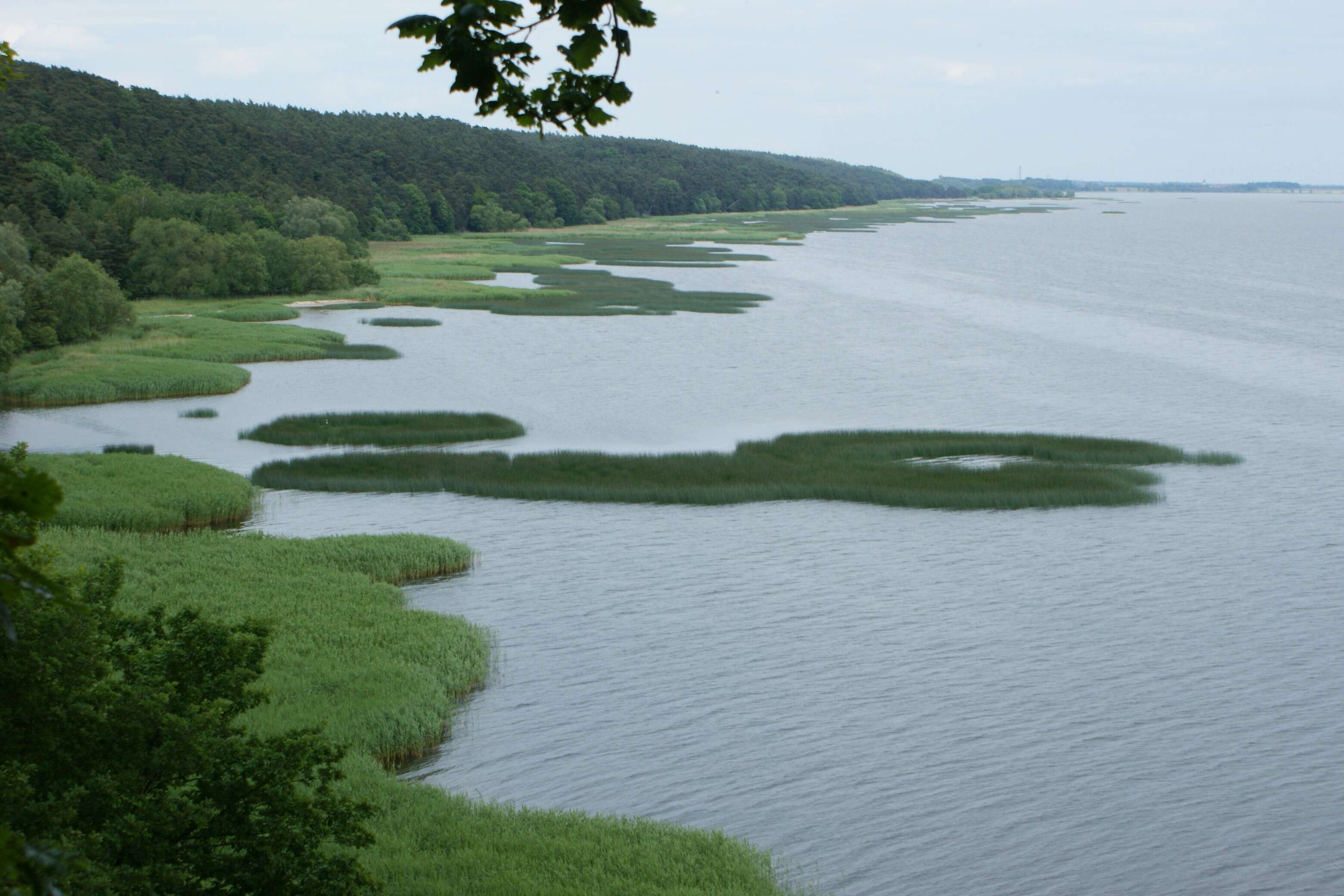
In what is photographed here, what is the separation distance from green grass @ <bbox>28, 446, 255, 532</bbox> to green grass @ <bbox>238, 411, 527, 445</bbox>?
662 centimetres

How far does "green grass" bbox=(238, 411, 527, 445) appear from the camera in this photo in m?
44.0

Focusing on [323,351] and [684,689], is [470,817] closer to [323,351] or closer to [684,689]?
[684,689]

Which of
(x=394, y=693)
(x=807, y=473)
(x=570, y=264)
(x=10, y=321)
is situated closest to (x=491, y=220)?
(x=570, y=264)

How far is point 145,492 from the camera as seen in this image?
3403 centimetres

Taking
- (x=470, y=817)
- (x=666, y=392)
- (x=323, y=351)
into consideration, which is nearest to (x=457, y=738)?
(x=470, y=817)

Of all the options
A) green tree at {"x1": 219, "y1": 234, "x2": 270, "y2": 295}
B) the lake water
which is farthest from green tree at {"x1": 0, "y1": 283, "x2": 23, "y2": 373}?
green tree at {"x1": 219, "y1": 234, "x2": 270, "y2": 295}

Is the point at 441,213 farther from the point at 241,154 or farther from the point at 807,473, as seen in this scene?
the point at 807,473

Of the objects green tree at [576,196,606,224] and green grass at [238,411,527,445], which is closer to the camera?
green grass at [238,411,527,445]

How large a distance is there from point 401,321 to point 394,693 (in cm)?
5925

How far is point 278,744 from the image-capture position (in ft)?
39.0

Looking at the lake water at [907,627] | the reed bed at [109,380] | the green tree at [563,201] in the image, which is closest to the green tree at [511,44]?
the lake water at [907,627]

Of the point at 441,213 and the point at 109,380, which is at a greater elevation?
the point at 441,213

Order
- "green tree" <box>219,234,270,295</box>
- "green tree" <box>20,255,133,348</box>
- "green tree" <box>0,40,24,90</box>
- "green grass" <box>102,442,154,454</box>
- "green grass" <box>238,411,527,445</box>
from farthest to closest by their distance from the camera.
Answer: "green tree" <box>219,234,270,295</box>, "green tree" <box>20,255,133,348</box>, "green grass" <box>238,411,527,445</box>, "green grass" <box>102,442,154,454</box>, "green tree" <box>0,40,24,90</box>

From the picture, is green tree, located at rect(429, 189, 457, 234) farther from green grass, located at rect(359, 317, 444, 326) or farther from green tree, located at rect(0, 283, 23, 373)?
green tree, located at rect(0, 283, 23, 373)
